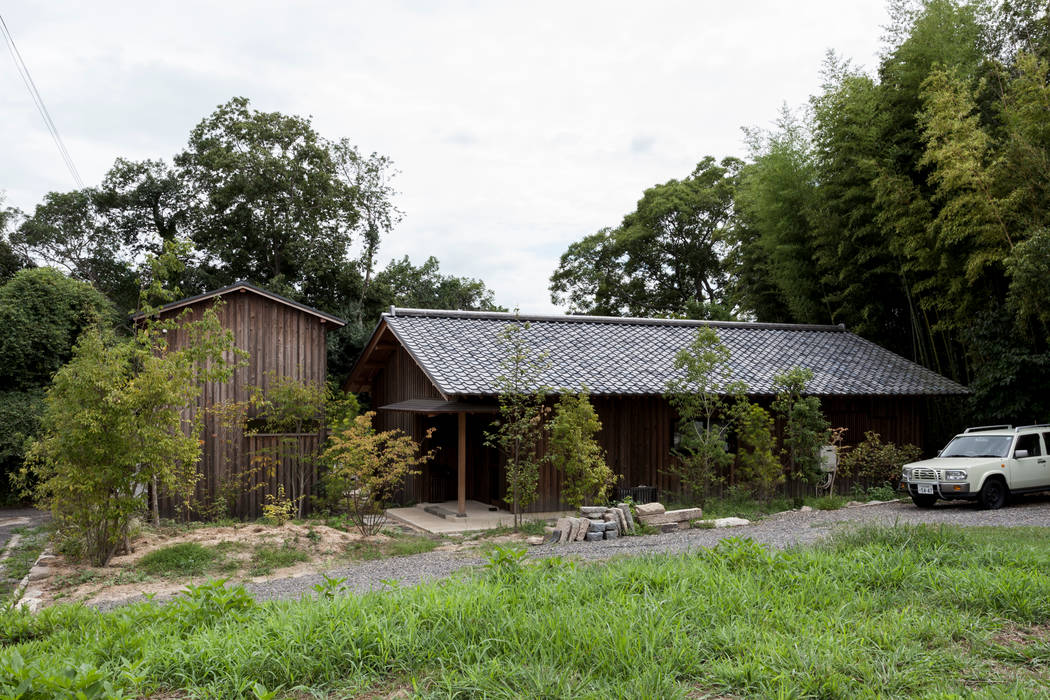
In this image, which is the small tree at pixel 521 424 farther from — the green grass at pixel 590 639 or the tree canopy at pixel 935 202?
the tree canopy at pixel 935 202

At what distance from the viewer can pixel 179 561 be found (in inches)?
340

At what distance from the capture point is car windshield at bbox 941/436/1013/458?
12.2 metres

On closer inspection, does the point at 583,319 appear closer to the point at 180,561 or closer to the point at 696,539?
the point at 696,539

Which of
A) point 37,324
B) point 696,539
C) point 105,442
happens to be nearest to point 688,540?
point 696,539

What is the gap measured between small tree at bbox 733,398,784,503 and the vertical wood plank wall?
8387 millimetres

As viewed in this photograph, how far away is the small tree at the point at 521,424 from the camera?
1180cm

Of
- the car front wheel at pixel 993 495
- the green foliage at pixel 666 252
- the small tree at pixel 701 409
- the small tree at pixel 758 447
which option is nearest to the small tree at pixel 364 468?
the small tree at pixel 701 409

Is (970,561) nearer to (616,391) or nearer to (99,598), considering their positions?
(616,391)

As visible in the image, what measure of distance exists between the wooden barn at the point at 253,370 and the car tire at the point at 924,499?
11097 mm

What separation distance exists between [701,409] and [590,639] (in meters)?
10.2

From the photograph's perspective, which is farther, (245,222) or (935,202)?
(245,222)

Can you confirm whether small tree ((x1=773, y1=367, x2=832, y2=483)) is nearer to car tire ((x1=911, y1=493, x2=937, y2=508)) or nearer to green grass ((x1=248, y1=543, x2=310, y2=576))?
car tire ((x1=911, y1=493, x2=937, y2=508))

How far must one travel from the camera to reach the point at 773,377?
14.9 meters

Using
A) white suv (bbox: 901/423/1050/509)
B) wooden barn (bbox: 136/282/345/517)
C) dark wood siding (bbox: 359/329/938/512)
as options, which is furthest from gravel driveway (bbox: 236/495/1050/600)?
wooden barn (bbox: 136/282/345/517)
